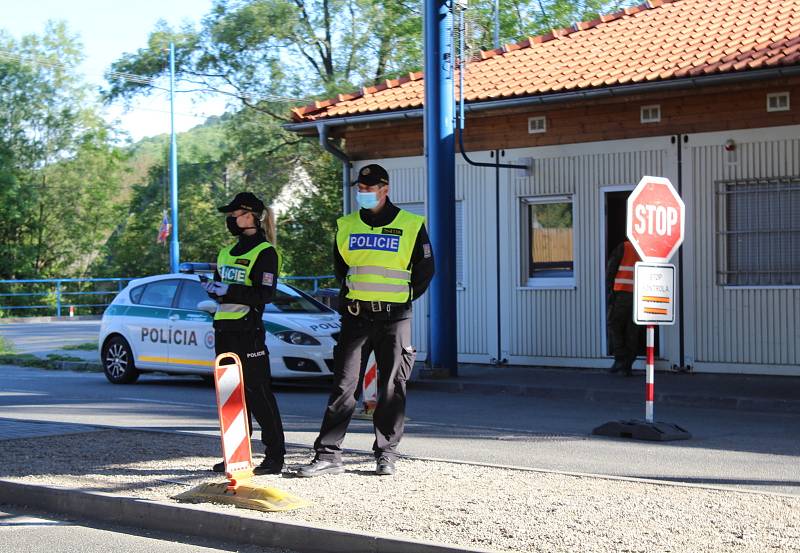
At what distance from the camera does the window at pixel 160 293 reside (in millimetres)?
16469

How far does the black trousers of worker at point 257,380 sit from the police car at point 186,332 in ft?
22.6

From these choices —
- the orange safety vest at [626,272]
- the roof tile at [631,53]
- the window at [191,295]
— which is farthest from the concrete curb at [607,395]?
the roof tile at [631,53]

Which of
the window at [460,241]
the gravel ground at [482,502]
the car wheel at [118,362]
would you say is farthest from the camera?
the window at [460,241]

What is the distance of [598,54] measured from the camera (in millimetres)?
18578

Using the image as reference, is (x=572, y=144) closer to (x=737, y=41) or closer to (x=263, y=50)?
(x=737, y=41)

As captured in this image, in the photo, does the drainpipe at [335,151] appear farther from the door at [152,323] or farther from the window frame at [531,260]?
the door at [152,323]

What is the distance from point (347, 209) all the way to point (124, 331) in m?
4.88

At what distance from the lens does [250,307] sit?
806cm

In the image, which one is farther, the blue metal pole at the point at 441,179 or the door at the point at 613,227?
the door at the point at 613,227

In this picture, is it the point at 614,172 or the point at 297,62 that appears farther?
the point at 297,62

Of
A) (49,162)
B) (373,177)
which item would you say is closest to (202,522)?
(373,177)

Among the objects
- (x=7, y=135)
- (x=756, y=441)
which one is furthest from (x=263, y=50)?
(x=756, y=441)

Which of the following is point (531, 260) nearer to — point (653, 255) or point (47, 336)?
point (653, 255)

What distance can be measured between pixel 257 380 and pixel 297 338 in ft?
24.1
